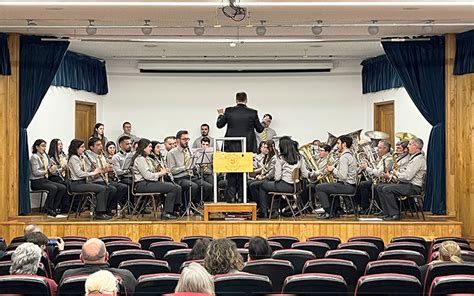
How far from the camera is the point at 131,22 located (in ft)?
37.4

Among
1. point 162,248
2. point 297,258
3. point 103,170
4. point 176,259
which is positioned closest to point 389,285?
point 297,258

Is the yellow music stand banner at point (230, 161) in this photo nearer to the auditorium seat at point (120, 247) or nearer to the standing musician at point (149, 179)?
the standing musician at point (149, 179)

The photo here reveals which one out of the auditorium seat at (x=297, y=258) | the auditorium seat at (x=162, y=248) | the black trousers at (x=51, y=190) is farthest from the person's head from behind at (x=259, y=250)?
the black trousers at (x=51, y=190)

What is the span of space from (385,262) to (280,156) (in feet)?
18.9

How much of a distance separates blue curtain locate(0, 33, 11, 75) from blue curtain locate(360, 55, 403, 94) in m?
8.08

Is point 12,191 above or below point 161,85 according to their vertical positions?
below

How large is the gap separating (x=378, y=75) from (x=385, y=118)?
1028mm

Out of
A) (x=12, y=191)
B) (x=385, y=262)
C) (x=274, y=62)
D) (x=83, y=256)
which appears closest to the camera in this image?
(x=83, y=256)

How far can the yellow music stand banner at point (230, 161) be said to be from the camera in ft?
35.6

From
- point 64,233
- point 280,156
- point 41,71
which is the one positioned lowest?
point 64,233

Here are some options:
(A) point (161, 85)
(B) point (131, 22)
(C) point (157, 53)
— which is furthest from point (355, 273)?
(A) point (161, 85)

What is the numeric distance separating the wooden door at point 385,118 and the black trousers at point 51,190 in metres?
7.69

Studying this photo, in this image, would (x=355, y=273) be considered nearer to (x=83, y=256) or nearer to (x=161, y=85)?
(x=83, y=256)

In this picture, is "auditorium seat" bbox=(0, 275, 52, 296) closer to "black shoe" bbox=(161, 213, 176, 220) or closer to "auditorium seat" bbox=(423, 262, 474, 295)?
"auditorium seat" bbox=(423, 262, 474, 295)
